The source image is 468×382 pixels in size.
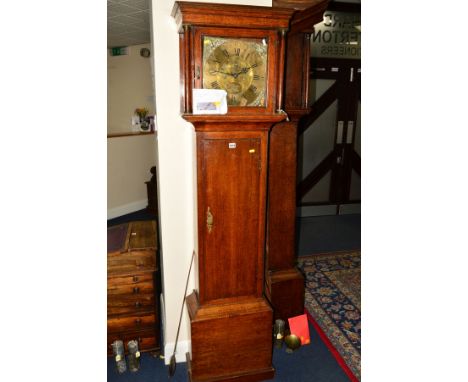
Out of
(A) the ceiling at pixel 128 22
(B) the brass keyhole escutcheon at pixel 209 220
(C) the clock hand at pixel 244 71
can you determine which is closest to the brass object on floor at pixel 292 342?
(B) the brass keyhole escutcheon at pixel 209 220

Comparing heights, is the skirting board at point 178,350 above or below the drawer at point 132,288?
below

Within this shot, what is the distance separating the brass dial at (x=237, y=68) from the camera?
1874 mm

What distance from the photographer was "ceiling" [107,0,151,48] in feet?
10.5

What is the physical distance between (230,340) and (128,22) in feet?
11.6

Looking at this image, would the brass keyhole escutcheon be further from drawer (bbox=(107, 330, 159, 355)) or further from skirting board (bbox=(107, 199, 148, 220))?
skirting board (bbox=(107, 199, 148, 220))

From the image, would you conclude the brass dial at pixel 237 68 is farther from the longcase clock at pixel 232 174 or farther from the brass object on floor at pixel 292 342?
the brass object on floor at pixel 292 342

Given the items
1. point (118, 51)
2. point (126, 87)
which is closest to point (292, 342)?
point (126, 87)

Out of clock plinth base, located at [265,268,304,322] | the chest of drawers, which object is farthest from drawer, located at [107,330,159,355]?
clock plinth base, located at [265,268,304,322]

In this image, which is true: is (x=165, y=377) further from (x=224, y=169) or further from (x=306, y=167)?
(x=306, y=167)

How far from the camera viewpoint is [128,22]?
3984mm

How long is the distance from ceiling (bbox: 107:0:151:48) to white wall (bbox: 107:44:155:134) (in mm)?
279

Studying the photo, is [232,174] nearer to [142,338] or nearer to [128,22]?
[142,338]

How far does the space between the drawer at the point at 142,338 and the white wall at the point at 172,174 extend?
0.16 m

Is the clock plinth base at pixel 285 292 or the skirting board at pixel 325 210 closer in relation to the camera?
the clock plinth base at pixel 285 292
